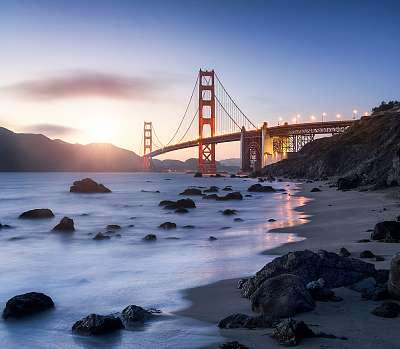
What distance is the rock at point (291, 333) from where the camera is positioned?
13.6 feet

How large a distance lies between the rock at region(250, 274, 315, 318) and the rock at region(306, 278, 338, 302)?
0.23 m

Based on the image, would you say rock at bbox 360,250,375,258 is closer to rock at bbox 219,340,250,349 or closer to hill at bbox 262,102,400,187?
rock at bbox 219,340,250,349

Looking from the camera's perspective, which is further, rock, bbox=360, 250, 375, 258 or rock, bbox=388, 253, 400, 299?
rock, bbox=360, 250, 375, 258

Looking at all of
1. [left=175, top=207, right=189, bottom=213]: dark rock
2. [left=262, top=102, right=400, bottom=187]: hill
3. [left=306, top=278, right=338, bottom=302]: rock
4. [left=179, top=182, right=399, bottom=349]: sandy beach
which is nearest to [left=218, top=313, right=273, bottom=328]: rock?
[left=179, top=182, right=399, bottom=349]: sandy beach

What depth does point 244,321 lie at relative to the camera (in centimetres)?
479

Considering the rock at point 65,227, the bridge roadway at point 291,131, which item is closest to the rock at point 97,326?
the rock at point 65,227

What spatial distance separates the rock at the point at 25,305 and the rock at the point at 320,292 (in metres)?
3.05

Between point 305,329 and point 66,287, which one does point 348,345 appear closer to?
point 305,329

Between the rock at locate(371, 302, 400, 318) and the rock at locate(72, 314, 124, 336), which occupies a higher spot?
the rock at locate(371, 302, 400, 318)

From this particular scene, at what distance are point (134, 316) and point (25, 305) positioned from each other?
1360 millimetres

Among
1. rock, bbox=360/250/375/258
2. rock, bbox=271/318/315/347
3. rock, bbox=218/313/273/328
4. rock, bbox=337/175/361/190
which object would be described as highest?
rock, bbox=337/175/361/190

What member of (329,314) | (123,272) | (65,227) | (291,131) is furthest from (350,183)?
(291,131)

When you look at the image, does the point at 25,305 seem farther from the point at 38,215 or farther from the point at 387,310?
the point at 38,215

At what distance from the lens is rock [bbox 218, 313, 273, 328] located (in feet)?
15.3
